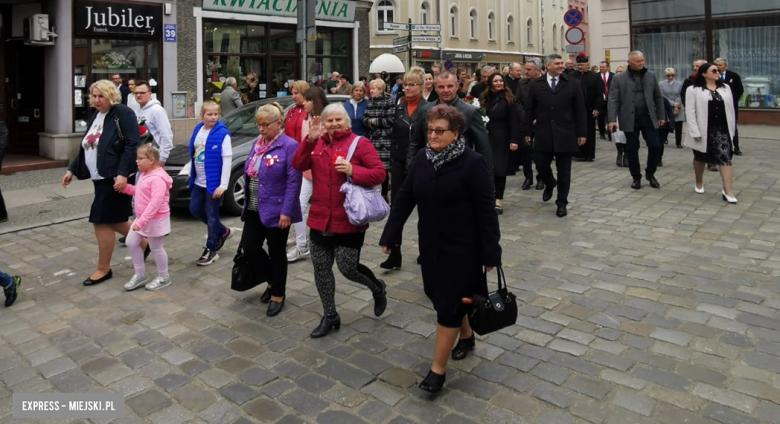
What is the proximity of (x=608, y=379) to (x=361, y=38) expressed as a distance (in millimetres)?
Answer: 18167

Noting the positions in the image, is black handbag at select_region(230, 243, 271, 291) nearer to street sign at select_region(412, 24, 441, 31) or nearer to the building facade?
street sign at select_region(412, 24, 441, 31)

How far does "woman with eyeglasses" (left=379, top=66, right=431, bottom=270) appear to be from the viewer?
623cm

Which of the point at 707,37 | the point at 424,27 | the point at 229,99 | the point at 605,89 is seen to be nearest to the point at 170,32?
the point at 229,99

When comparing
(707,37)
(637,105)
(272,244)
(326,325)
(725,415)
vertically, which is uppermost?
(707,37)

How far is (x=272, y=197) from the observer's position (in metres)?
5.15

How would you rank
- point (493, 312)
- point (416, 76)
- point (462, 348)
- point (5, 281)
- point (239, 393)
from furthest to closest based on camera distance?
point (416, 76), point (5, 281), point (462, 348), point (239, 393), point (493, 312)

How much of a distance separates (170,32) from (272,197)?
12.2 m

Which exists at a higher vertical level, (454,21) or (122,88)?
(454,21)

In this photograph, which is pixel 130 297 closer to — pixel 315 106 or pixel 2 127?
pixel 315 106

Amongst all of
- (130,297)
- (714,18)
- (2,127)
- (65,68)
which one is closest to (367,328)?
(130,297)

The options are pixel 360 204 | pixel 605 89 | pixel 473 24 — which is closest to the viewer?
pixel 360 204

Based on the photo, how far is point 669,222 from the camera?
7.89 metres

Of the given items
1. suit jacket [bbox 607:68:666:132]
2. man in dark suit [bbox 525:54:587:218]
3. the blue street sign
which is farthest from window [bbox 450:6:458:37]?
man in dark suit [bbox 525:54:587:218]

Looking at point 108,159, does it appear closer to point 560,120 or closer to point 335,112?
point 335,112
